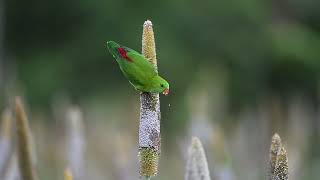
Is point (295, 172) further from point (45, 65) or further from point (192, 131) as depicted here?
point (45, 65)

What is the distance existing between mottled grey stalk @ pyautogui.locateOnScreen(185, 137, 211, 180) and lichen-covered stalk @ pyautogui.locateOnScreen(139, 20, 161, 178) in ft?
0.19

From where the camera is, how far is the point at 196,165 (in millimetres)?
613

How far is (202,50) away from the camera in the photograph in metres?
8.06

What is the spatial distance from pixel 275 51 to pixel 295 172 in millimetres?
6517

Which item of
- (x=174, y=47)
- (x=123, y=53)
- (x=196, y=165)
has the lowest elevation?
(x=196, y=165)

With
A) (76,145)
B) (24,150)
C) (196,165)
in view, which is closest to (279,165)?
(196,165)

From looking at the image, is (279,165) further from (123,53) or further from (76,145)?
(76,145)

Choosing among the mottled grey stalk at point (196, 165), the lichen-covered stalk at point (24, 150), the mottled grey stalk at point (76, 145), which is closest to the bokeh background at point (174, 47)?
the mottled grey stalk at point (76, 145)

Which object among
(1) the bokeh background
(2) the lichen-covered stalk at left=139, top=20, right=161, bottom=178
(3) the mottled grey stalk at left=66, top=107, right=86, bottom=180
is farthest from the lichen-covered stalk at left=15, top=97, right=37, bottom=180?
(1) the bokeh background

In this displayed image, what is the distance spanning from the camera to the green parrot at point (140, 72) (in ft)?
2.27

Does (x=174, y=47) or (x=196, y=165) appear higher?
(x=174, y=47)

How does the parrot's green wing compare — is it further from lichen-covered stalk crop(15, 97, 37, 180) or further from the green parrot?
lichen-covered stalk crop(15, 97, 37, 180)

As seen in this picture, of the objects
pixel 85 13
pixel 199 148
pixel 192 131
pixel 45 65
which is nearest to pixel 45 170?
pixel 192 131

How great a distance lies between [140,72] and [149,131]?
5 cm
